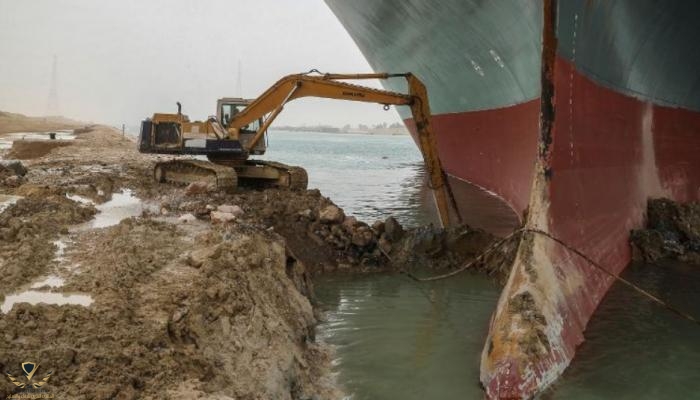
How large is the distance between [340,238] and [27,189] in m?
4.85

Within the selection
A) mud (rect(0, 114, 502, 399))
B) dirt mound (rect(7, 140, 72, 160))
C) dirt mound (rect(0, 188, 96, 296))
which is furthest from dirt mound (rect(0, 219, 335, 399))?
dirt mound (rect(7, 140, 72, 160))

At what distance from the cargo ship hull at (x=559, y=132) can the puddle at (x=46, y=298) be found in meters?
3.09

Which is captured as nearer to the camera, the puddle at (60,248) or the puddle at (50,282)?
the puddle at (50,282)

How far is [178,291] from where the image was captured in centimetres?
398

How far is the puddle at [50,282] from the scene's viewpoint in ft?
13.3

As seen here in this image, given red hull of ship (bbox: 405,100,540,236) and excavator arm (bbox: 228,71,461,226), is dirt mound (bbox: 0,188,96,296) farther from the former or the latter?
red hull of ship (bbox: 405,100,540,236)

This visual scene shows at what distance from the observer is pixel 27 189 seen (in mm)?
8281

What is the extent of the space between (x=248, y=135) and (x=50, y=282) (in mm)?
7711

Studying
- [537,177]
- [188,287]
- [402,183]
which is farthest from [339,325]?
[402,183]

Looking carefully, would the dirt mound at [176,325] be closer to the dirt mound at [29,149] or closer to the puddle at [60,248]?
the puddle at [60,248]

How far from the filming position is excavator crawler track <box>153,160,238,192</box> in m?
9.71

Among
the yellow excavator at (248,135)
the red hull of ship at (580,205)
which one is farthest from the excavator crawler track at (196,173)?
the red hull of ship at (580,205)

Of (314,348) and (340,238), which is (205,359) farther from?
(340,238)

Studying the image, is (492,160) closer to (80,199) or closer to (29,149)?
(80,199)
